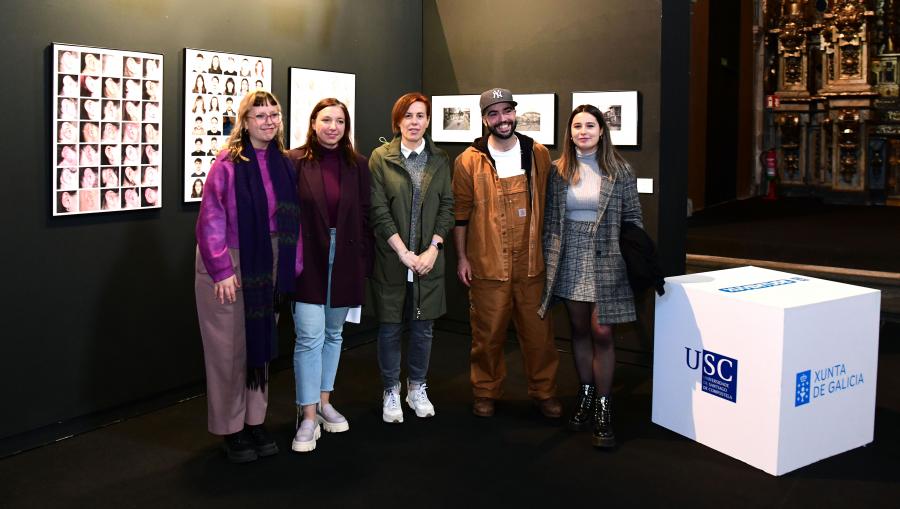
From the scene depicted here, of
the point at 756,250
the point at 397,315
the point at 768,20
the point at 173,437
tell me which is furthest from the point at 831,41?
the point at 173,437

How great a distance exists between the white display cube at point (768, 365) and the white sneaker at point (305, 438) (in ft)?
5.72

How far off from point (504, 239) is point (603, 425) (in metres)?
1.03

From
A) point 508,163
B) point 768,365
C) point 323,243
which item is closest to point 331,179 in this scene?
point 323,243

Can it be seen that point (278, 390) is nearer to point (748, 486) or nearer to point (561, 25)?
point (748, 486)

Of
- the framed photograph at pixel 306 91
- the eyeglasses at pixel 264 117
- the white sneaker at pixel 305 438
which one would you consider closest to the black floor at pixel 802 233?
the framed photograph at pixel 306 91

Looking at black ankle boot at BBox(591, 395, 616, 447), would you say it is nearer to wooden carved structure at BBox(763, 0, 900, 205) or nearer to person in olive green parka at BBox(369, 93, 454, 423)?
person in olive green parka at BBox(369, 93, 454, 423)

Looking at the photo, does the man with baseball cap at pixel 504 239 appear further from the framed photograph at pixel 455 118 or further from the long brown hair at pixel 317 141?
the framed photograph at pixel 455 118

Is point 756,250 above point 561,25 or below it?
below

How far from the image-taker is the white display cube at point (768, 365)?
3.72 metres

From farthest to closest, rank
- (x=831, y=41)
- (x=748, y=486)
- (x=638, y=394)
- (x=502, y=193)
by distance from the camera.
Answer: (x=831, y=41)
(x=638, y=394)
(x=502, y=193)
(x=748, y=486)

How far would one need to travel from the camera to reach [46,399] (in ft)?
13.5

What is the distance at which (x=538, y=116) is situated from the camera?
597 cm

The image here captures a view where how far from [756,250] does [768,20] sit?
7389 millimetres

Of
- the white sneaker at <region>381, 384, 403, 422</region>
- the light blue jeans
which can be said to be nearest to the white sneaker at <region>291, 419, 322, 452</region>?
the light blue jeans
